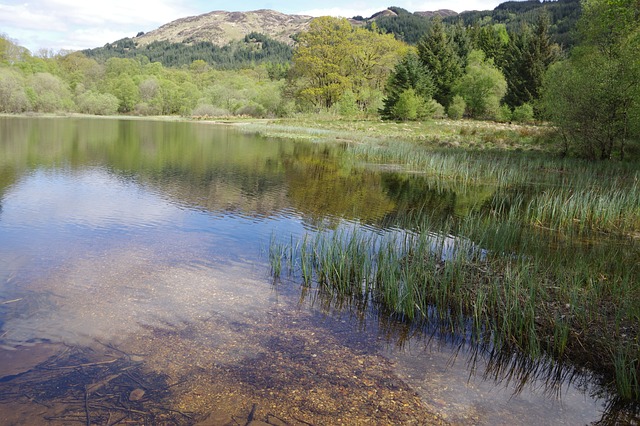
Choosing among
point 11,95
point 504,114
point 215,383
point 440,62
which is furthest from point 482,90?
point 11,95

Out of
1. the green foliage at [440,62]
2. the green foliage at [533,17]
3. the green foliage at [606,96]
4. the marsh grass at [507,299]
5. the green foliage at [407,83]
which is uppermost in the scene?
the green foliage at [533,17]

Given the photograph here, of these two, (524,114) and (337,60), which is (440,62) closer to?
(524,114)

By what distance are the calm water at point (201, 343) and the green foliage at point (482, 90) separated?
43.1 meters

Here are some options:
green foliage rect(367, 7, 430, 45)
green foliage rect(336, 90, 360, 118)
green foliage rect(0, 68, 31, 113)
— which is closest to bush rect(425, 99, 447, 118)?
green foliage rect(336, 90, 360, 118)

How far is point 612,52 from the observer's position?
20125 mm

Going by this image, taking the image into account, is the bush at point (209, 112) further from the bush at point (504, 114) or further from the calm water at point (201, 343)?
the calm water at point (201, 343)

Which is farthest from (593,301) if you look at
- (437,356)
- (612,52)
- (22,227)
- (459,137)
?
(459,137)

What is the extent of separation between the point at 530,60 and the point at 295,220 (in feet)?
158

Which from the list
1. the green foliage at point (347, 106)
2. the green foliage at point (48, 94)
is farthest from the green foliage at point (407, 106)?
the green foliage at point (48, 94)

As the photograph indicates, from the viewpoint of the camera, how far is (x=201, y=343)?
5316 millimetres

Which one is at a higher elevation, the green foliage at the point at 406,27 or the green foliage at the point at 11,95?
the green foliage at the point at 406,27

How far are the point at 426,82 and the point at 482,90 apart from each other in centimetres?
752

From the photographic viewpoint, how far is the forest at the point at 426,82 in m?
18.6

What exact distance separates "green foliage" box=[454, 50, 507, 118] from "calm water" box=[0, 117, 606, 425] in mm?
43070
